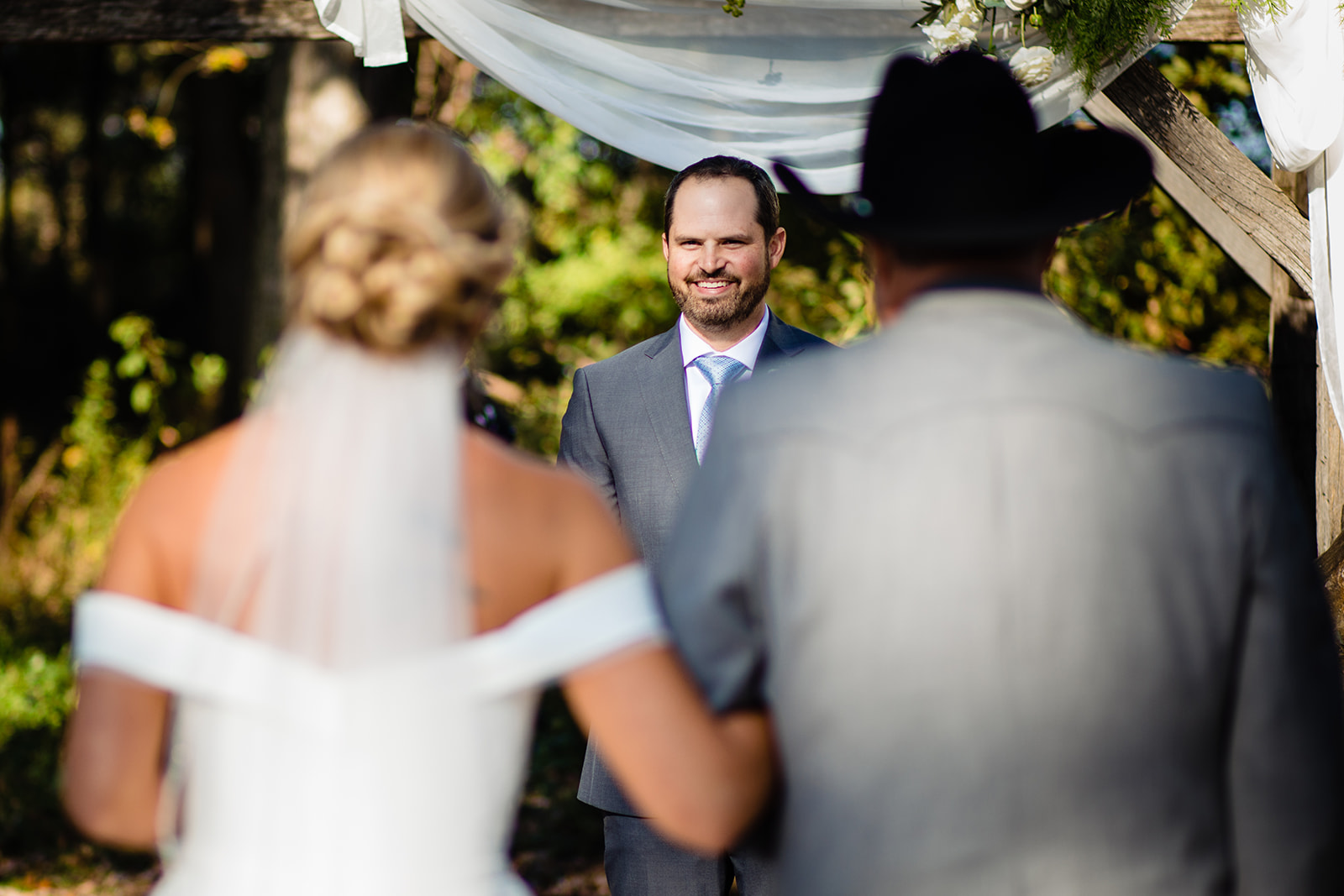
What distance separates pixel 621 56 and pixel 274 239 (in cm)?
308

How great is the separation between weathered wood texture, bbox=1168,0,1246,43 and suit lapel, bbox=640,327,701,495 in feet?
6.04

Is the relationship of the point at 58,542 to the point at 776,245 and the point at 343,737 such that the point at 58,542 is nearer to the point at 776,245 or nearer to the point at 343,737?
the point at 776,245

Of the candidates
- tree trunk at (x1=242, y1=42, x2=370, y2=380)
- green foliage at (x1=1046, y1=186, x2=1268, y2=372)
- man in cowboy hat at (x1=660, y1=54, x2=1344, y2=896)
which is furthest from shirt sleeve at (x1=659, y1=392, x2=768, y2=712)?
green foliage at (x1=1046, y1=186, x2=1268, y2=372)

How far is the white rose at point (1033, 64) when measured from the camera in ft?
10.6

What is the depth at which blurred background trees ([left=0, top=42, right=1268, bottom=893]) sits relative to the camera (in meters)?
5.65

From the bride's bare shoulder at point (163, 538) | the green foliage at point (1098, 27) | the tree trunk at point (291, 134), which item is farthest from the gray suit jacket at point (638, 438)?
the tree trunk at point (291, 134)

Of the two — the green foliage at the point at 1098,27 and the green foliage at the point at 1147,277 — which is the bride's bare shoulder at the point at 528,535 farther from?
the green foliage at the point at 1147,277

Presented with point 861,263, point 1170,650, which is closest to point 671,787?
point 1170,650

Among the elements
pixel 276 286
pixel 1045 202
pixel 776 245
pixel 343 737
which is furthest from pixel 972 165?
pixel 276 286

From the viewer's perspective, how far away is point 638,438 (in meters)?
2.95

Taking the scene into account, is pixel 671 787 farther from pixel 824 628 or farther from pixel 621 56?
pixel 621 56

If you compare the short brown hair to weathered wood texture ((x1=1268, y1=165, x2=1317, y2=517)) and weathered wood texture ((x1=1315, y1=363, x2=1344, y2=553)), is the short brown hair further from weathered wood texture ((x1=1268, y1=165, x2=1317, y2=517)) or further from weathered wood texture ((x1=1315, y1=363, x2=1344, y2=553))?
weathered wood texture ((x1=1268, y1=165, x2=1317, y2=517))

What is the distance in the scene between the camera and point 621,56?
143 inches

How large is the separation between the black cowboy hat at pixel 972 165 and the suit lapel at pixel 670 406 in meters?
1.31
